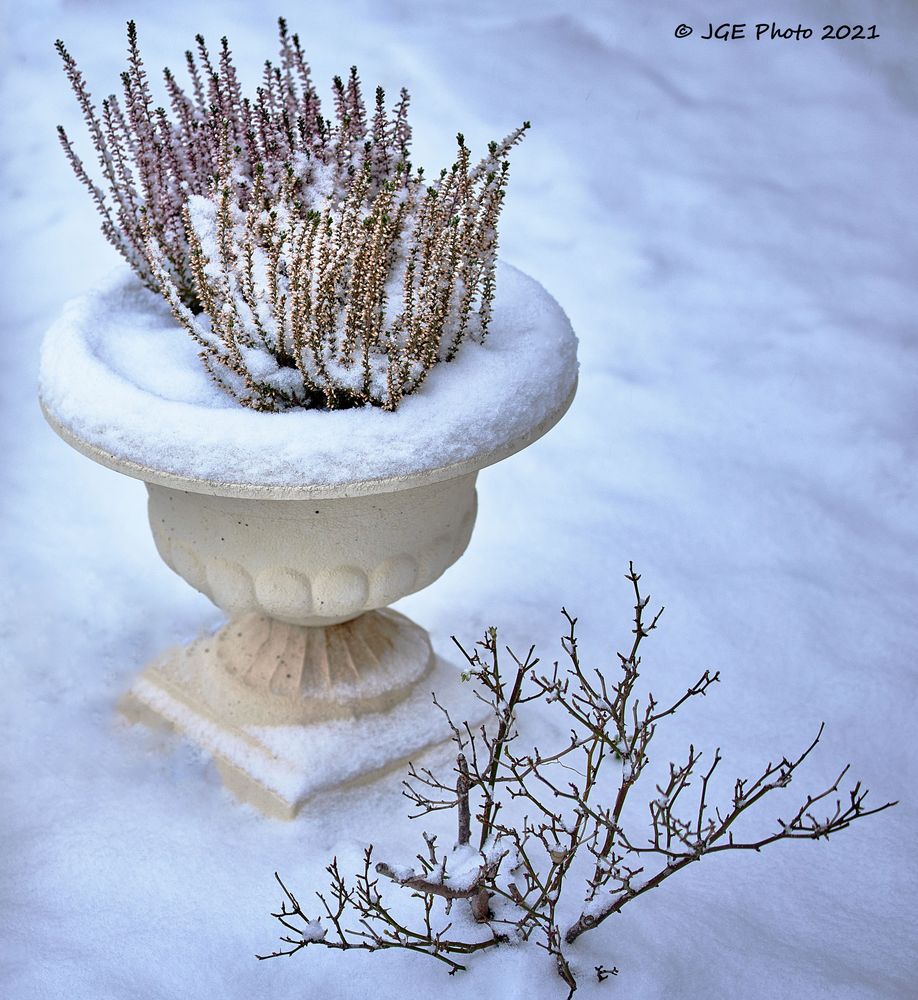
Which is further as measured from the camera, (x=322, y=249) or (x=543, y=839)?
(x=322, y=249)

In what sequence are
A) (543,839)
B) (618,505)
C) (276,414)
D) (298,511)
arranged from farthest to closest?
(618,505) → (298,511) → (276,414) → (543,839)

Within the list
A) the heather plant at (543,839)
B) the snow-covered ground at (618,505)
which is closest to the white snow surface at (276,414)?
the heather plant at (543,839)

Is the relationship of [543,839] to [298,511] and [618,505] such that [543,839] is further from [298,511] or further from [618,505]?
[618,505]

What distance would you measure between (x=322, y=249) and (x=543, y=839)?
922 mm

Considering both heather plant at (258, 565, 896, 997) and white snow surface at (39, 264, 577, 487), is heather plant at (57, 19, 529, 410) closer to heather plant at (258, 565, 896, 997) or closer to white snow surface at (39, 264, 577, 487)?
white snow surface at (39, 264, 577, 487)

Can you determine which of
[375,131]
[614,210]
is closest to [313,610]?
[375,131]

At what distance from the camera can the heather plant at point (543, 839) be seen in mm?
1623

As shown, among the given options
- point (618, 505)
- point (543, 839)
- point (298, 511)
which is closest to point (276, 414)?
point (298, 511)

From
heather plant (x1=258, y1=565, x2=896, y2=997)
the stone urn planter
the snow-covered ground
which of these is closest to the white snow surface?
the stone urn planter

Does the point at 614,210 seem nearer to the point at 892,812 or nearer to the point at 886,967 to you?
the point at 892,812

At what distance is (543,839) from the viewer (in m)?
1.62

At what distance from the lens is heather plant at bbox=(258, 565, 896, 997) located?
1623 millimetres

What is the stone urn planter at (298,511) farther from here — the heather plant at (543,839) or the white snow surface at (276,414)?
the heather plant at (543,839)

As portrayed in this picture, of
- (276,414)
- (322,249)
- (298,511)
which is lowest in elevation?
(298,511)
